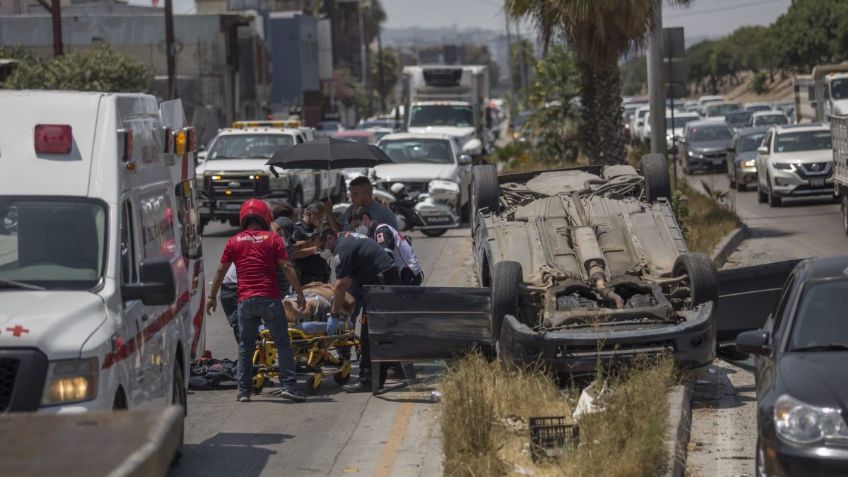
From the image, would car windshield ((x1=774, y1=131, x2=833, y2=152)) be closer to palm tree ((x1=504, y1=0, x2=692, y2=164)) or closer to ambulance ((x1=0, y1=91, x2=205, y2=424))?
palm tree ((x1=504, y1=0, x2=692, y2=164))

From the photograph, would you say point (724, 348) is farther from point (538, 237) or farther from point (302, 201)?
point (302, 201)

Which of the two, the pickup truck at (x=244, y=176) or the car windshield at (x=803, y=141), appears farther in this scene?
the car windshield at (x=803, y=141)

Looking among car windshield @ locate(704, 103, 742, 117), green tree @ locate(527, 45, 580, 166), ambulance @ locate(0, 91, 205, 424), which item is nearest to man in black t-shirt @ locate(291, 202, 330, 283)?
ambulance @ locate(0, 91, 205, 424)

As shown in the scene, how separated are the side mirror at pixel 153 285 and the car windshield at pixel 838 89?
33705 millimetres

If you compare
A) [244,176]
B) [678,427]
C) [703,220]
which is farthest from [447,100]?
[678,427]

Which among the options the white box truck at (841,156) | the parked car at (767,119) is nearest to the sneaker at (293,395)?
the white box truck at (841,156)

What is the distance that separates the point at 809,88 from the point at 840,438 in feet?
119

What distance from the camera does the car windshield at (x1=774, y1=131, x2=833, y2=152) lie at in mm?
31000

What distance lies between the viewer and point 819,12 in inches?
3049

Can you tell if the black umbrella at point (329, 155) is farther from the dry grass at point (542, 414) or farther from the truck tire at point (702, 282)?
the dry grass at point (542, 414)

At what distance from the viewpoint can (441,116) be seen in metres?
39.1

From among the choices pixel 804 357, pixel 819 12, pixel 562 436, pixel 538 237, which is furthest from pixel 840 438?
pixel 819 12

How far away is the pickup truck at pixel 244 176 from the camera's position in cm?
2719

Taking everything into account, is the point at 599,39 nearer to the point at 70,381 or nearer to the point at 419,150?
the point at 419,150
